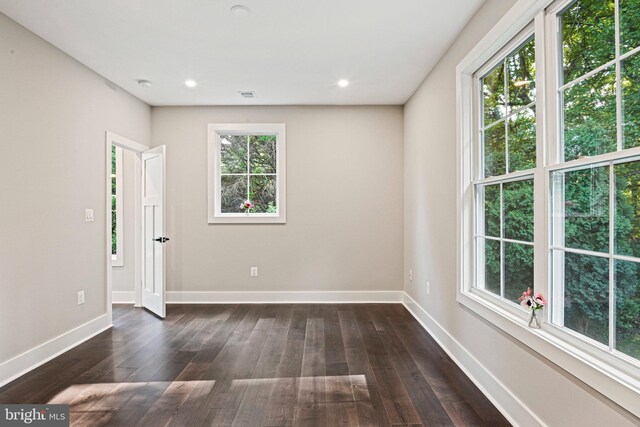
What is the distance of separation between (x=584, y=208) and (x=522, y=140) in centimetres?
63

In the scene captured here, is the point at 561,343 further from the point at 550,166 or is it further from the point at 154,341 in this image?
the point at 154,341

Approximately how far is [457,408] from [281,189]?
323 centimetres

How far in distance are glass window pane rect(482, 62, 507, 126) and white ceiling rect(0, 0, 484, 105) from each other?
49cm

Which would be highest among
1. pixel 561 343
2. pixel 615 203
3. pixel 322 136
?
pixel 322 136

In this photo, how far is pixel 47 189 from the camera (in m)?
2.90

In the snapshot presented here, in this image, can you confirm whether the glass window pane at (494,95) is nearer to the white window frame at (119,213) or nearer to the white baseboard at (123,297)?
the white window frame at (119,213)

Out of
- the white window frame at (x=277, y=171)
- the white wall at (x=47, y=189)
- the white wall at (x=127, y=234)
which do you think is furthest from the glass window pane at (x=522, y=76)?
the white wall at (x=127, y=234)

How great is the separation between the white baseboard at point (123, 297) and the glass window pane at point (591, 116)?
4.96m

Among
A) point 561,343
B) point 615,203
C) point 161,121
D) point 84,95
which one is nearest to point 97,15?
point 84,95

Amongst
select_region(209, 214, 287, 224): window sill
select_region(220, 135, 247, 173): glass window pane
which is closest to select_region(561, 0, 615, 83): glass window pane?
select_region(209, 214, 287, 224): window sill

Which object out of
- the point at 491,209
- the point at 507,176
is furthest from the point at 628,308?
the point at 491,209

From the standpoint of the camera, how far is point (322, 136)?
4637 millimetres

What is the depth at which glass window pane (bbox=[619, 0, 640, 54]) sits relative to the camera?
133 centimetres

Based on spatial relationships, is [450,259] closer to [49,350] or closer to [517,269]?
[517,269]
